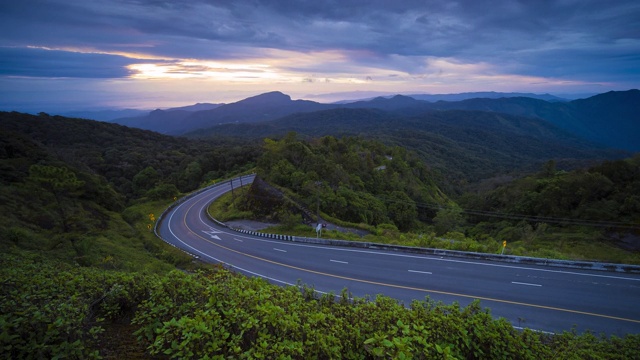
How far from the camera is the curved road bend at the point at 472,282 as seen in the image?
10.4m

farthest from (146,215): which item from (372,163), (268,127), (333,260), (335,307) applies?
(268,127)

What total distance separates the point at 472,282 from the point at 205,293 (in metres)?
12.5

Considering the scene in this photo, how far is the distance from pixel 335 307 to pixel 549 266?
14.2 meters

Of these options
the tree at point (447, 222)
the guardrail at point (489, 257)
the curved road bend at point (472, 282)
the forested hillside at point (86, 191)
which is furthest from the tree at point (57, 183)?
the tree at point (447, 222)

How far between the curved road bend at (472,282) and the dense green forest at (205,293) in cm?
275

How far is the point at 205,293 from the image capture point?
4.43 m

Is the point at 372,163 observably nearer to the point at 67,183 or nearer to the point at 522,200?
the point at 522,200

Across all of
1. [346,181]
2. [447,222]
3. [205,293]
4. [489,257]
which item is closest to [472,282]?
[489,257]

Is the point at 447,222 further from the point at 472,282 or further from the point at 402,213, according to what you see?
the point at 472,282

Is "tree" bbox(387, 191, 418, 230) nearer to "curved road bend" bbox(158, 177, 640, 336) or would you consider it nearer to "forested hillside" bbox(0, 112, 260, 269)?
"curved road bend" bbox(158, 177, 640, 336)

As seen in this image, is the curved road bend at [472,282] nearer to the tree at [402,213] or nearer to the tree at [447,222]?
the tree at [447,222]

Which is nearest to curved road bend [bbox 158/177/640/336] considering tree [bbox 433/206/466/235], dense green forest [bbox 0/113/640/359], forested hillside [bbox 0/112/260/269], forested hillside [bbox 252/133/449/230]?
dense green forest [bbox 0/113/640/359]

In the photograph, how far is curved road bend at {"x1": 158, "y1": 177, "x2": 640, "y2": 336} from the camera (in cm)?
1045

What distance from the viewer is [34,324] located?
Result: 10.8ft
